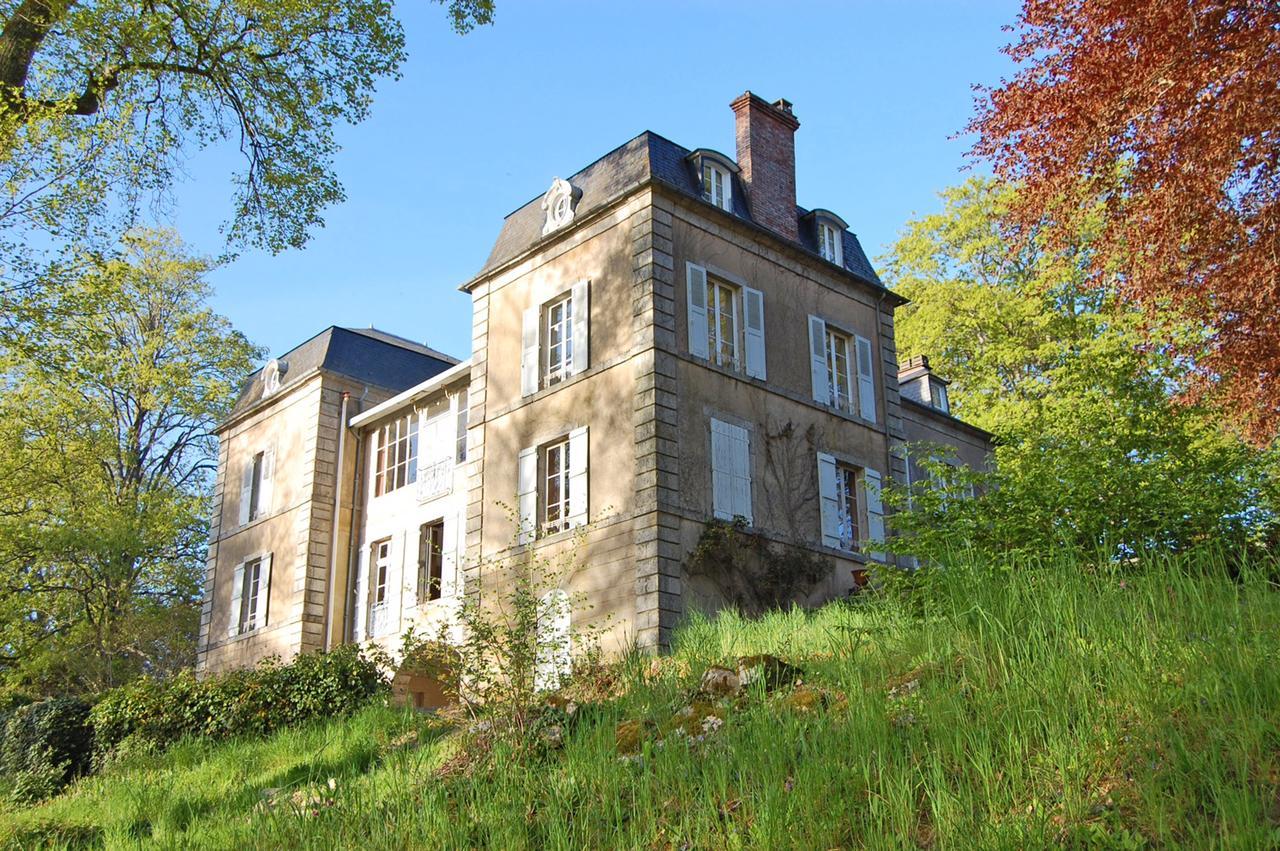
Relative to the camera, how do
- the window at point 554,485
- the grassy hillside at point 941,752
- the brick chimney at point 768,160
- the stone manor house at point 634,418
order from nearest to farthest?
the grassy hillside at point 941,752
the stone manor house at point 634,418
the window at point 554,485
the brick chimney at point 768,160

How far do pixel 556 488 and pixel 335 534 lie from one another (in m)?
7.35

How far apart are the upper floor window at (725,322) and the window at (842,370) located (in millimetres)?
1320

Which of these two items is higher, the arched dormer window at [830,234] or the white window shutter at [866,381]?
the arched dormer window at [830,234]

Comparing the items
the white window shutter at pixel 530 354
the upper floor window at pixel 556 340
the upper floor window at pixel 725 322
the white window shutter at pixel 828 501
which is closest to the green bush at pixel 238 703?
the white window shutter at pixel 530 354

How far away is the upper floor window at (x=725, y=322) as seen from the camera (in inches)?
659

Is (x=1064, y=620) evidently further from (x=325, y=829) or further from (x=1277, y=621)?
(x=325, y=829)

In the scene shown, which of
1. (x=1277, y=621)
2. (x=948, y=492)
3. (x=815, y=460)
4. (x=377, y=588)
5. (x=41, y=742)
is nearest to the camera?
(x=1277, y=621)

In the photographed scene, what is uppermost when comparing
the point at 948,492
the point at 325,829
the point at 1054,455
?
Result: the point at 1054,455

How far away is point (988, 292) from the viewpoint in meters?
25.5

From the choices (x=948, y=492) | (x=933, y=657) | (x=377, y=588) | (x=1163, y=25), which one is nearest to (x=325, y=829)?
(x=933, y=657)

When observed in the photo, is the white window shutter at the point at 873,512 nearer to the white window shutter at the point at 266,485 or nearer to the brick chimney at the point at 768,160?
the brick chimney at the point at 768,160

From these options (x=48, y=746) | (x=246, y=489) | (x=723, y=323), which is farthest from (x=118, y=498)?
(x=723, y=323)

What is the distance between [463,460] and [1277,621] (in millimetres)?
16404

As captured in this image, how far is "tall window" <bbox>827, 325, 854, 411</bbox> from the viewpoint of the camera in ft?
61.6
